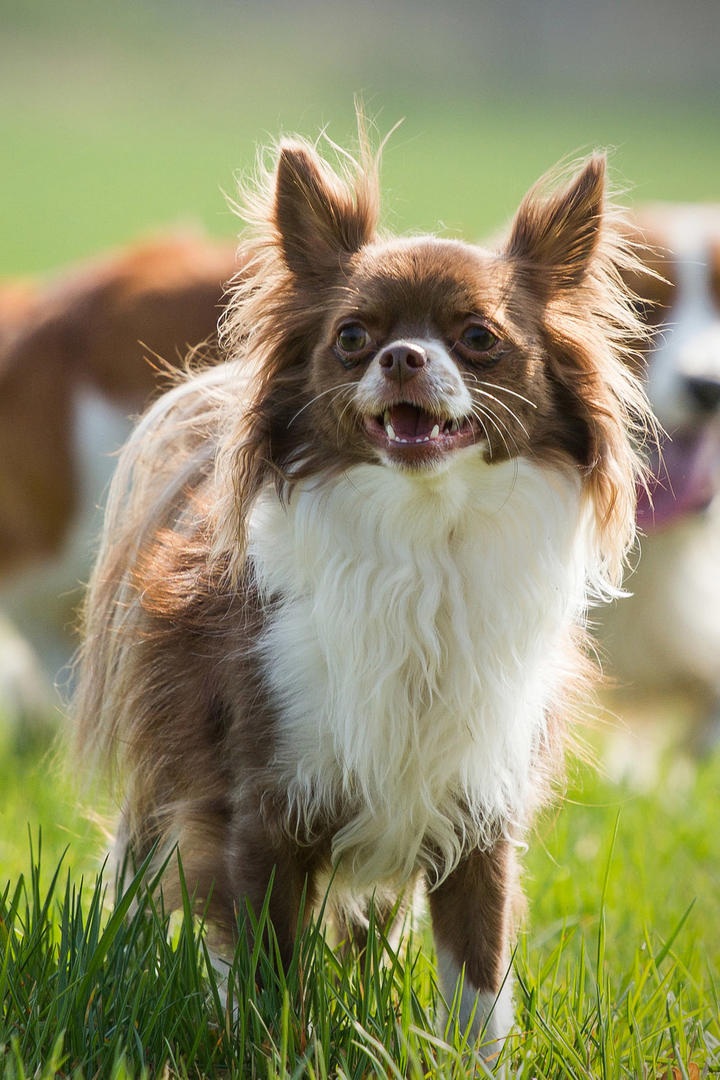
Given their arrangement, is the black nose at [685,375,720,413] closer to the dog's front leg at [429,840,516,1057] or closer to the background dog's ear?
the background dog's ear

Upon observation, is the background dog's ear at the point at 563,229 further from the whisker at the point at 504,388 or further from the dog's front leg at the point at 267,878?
the dog's front leg at the point at 267,878

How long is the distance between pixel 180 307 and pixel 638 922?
290 centimetres

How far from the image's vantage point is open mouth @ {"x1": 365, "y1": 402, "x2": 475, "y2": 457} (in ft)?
8.25

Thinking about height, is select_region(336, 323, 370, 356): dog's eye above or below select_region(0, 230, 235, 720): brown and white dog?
above

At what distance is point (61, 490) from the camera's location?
212 inches

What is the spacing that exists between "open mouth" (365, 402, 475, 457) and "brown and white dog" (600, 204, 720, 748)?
2.00 meters

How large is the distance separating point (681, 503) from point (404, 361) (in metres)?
2.76

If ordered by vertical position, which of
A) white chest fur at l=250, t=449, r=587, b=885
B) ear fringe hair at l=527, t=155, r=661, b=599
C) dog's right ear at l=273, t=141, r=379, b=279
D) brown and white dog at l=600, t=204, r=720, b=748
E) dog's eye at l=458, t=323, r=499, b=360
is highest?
dog's right ear at l=273, t=141, r=379, b=279

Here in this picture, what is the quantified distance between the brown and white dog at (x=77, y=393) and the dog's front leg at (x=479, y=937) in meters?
2.81

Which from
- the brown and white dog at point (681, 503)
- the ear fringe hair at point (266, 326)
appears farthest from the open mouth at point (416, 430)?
the brown and white dog at point (681, 503)

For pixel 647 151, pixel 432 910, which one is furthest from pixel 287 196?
pixel 647 151

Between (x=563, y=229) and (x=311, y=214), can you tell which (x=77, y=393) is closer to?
(x=311, y=214)

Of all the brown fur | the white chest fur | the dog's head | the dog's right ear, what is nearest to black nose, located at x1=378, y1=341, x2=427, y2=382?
the dog's head

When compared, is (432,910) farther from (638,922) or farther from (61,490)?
(61,490)
